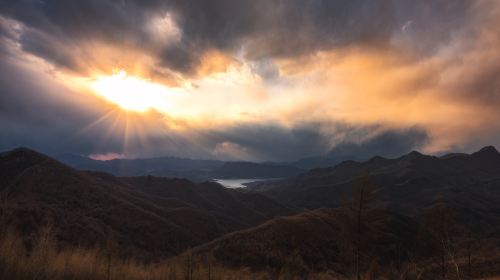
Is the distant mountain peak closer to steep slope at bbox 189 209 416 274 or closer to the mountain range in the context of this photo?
the mountain range

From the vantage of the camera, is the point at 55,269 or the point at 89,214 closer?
the point at 55,269

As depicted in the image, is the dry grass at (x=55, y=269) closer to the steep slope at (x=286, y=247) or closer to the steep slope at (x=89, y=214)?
the steep slope at (x=286, y=247)

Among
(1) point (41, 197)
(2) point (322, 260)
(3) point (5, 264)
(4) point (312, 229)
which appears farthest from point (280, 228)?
(1) point (41, 197)

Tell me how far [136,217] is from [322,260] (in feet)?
168

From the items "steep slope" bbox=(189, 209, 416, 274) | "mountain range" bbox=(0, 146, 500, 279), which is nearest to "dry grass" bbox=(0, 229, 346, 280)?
"mountain range" bbox=(0, 146, 500, 279)

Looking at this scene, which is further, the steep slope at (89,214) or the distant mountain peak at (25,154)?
the distant mountain peak at (25,154)

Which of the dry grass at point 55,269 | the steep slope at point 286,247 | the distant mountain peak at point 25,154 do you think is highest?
the distant mountain peak at point 25,154

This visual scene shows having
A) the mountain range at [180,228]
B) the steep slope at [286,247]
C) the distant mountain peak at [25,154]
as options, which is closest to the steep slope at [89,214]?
the distant mountain peak at [25,154]

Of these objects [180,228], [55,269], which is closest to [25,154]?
[180,228]

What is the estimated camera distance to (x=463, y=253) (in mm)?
36625

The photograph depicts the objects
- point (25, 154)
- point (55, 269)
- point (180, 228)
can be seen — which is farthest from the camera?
point (25, 154)

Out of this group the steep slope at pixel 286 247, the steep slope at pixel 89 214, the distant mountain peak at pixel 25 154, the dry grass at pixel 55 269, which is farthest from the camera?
the distant mountain peak at pixel 25 154

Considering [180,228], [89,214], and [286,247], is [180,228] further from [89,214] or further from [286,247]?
[286,247]

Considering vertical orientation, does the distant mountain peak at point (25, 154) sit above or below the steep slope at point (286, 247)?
above
